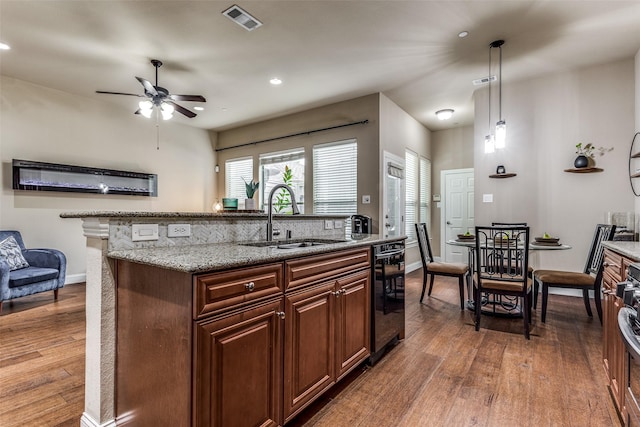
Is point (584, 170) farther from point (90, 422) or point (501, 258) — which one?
point (90, 422)

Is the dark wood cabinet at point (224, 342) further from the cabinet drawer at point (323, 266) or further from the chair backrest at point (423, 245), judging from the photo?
the chair backrest at point (423, 245)

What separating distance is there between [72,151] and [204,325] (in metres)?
5.18

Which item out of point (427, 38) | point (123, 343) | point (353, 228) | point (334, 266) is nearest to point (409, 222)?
point (353, 228)

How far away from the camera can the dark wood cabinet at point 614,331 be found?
1.54 metres

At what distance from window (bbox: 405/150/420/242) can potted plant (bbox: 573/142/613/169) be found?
246cm

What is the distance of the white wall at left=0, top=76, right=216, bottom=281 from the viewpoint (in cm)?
435

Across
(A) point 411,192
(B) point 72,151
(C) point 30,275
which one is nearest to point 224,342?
(C) point 30,275

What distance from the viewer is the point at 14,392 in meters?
1.99

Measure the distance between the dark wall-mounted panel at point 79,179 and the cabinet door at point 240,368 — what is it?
15.9 feet

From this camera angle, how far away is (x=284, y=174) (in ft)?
19.0

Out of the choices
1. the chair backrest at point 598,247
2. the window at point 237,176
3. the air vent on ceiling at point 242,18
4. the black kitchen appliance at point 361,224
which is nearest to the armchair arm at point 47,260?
the window at point 237,176

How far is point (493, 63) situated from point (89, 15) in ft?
14.3

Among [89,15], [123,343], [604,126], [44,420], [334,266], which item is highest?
[89,15]

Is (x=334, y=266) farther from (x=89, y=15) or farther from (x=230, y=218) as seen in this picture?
(x=89, y=15)
